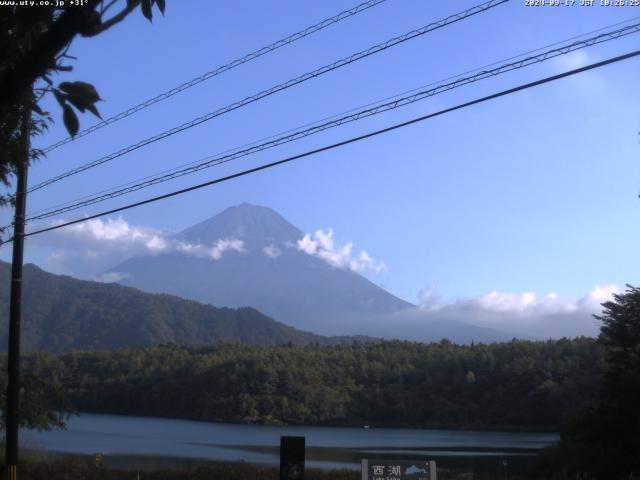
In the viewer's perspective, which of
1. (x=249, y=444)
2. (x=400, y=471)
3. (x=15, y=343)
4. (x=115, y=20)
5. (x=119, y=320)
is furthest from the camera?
(x=119, y=320)

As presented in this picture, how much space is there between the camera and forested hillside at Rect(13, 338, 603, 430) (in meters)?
70.2

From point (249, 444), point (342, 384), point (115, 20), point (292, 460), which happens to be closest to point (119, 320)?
point (342, 384)

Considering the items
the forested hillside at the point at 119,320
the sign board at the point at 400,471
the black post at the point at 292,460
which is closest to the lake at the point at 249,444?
the black post at the point at 292,460

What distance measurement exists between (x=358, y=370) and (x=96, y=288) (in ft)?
387

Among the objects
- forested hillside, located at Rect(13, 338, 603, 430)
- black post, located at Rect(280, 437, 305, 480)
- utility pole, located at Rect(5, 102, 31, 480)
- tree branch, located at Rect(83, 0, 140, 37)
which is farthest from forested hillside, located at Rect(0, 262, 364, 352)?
tree branch, located at Rect(83, 0, 140, 37)

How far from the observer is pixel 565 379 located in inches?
2621

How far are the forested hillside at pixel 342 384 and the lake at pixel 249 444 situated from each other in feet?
12.4

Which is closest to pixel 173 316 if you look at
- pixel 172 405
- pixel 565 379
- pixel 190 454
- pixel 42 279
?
pixel 42 279

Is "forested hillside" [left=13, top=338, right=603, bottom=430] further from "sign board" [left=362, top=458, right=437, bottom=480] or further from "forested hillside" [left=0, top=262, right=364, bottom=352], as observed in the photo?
"forested hillside" [left=0, top=262, right=364, bottom=352]

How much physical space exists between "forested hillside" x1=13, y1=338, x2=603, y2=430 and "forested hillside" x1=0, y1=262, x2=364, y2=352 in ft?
235

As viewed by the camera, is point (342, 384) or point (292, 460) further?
point (342, 384)

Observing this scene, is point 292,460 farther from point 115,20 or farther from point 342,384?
point 342,384

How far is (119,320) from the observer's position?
172 meters

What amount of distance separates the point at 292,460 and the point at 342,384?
246 feet
